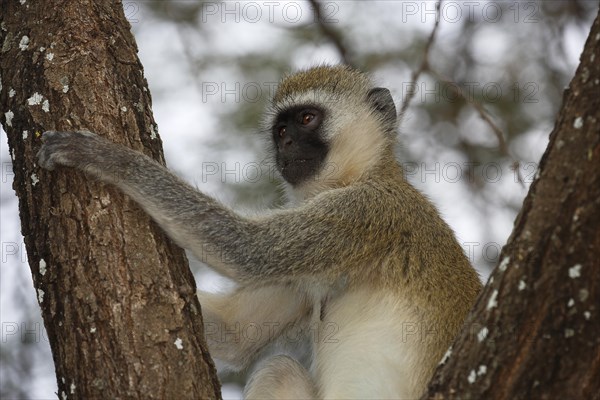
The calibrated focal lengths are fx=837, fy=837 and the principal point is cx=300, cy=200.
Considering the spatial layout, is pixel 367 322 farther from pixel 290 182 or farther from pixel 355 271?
pixel 290 182

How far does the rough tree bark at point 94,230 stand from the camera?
370cm

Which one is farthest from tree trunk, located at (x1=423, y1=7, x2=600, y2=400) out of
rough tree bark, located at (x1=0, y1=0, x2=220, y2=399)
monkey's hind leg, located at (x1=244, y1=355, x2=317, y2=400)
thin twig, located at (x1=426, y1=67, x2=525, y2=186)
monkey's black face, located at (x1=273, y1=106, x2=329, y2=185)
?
monkey's black face, located at (x1=273, y1=106, x2=329, y2=185)

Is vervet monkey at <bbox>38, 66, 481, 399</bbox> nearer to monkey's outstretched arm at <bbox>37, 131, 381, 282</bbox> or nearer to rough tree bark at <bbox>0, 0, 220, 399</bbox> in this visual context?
monkey's outstretched arm at <bbox>37, 131, 381, 282</bbox>

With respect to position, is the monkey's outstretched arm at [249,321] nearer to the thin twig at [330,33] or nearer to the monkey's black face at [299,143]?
the monkey's black face at [299,143]

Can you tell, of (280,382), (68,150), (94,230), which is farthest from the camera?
(280,382)

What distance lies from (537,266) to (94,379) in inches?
76.3

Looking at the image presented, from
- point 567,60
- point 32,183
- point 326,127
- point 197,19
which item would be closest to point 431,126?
point 567,60

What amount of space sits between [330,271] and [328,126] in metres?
1.41

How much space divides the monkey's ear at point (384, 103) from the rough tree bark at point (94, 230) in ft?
7.57

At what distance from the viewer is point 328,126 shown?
6113mm

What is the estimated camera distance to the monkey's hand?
4.04 meters

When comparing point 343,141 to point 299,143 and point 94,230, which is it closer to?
point 299,143

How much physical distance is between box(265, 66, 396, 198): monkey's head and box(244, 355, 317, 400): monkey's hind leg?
1299 millimetres

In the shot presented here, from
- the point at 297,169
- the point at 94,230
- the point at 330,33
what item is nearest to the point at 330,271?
the point at 297,169
